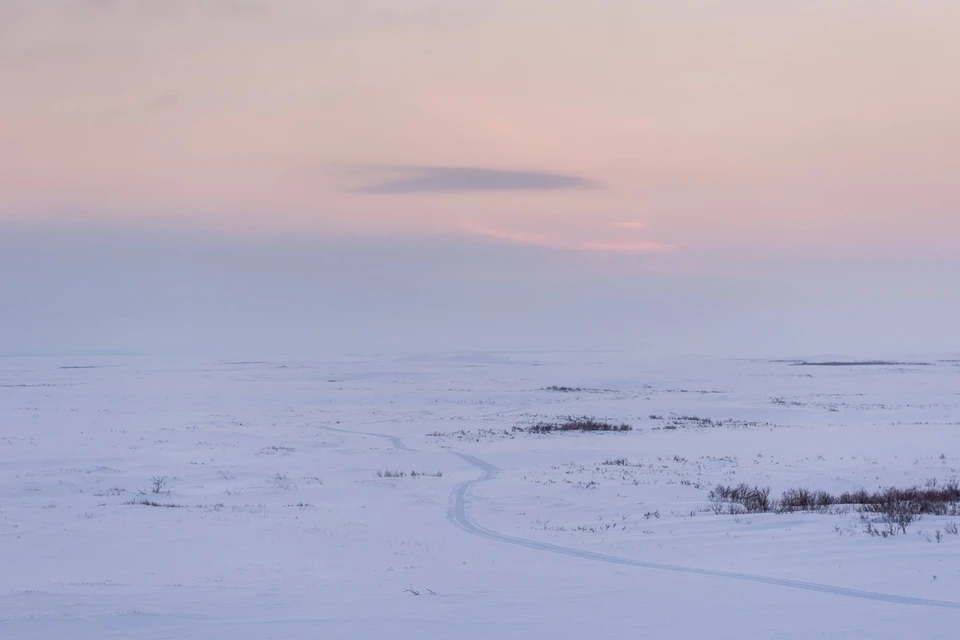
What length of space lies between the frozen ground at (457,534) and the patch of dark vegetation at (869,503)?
1.40 ft

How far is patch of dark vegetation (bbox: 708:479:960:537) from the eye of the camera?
1495 centimetres

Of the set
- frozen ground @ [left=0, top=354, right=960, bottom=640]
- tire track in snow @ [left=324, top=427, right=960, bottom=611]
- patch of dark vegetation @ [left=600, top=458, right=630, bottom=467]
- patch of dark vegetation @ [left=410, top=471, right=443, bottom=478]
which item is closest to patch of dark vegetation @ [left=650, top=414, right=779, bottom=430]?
frozen ground @ [left=0, top=354, right=960, bottom=640]

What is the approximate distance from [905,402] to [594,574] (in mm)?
54953

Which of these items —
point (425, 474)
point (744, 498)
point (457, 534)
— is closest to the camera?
point (457, 534)

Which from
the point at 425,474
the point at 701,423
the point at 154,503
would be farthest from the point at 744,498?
the point at 701,423

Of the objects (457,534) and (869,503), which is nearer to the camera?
(457,534)

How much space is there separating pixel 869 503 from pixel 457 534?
874 centimetres

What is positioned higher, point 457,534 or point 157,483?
point 457,534

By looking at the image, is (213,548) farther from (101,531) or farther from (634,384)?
(634,384)

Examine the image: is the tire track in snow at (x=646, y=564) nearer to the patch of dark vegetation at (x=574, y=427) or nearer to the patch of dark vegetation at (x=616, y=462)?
the patch of dark vegetation at (x=616, y=462)

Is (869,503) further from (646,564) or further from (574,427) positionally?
(574,427)

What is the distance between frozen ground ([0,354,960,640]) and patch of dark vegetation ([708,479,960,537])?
1.40 ft

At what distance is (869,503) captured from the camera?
18391mm

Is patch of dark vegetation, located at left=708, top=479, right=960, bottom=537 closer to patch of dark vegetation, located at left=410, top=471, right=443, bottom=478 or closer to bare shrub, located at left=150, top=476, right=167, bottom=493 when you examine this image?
patch of dark vegetation, located at left=410, top=471, right=443, bottom=478
